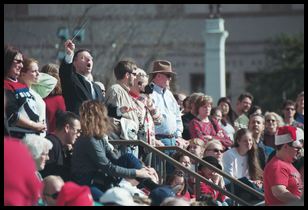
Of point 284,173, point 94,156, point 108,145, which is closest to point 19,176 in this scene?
point 94,156

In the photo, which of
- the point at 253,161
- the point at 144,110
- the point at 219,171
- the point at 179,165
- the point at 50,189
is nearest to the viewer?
the point at 50,189

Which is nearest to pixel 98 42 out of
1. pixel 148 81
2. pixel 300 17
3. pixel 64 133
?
pixel 300 17

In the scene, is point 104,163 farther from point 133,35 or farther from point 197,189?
point 133,35

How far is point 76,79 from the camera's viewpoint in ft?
43.0

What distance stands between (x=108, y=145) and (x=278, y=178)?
1.67 meters

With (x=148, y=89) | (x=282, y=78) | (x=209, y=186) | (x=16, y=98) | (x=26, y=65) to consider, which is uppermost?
(x=282, y=78)

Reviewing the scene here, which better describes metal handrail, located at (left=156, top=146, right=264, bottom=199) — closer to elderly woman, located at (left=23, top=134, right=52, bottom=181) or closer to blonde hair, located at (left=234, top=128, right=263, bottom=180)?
blonde hair, located at (left=234, top=128, right=263, bottom=180)

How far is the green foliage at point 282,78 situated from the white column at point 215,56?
2.74 metres

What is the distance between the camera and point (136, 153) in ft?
44.9

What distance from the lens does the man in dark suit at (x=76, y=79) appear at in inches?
510

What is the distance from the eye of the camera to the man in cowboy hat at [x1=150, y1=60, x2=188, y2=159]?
49.2ft

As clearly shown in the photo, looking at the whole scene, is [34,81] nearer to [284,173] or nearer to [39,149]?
[39,149]

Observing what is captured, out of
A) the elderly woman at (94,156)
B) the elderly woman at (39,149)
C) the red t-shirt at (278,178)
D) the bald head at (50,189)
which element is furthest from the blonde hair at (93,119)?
the red t-shirt at (278,178)

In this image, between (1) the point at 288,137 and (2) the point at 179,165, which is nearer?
(1) the point at 288,137
